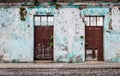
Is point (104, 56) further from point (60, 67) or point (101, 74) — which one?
point (101, 74)

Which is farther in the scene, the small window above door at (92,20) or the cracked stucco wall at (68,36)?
the small window above door at (92,20)

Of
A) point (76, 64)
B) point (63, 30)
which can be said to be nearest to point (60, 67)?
point (76, 64)

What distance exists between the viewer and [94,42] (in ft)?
80.0

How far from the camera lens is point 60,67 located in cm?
2172

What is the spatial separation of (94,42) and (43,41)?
2.93 metres

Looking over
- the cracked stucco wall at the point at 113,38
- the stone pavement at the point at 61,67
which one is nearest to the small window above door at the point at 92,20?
the cracked stucco wall at the point at 113,38

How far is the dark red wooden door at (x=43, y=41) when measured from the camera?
24.4 metres

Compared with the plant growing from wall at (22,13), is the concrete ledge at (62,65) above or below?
below

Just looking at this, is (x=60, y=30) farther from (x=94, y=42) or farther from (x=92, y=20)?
(x=94, y=42)

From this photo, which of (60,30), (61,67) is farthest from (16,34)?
(61,67)

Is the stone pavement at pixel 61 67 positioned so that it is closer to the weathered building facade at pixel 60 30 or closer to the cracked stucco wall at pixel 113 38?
the cracked stucco wall at pixel 113 38

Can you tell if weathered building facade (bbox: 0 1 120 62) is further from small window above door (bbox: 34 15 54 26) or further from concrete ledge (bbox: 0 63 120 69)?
concrete ledge (bbox: 0 63 120 69)

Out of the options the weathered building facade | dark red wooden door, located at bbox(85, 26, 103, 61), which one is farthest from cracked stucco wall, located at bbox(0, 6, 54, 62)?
dark red wooden door, located at bbox(85, 26, 103, 61)

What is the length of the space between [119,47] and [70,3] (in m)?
3.76
